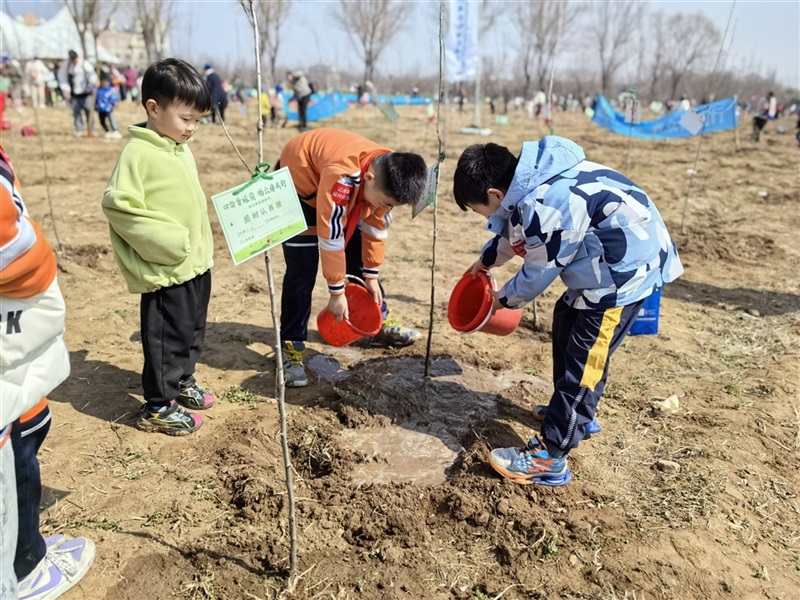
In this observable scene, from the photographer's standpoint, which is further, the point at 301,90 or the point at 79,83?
the point at 301,90

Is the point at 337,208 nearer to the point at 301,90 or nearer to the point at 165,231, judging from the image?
the point at 165,231

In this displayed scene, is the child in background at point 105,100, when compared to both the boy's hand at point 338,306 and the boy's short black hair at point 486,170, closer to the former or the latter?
the boy's hand at point 338,306

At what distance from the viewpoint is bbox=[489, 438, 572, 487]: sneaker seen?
98.8 inches

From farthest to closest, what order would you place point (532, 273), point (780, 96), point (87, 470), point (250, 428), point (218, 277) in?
point (780, 96) → point (218, 277) → point (250, 428) → point (87, 470) → point (532, 273)

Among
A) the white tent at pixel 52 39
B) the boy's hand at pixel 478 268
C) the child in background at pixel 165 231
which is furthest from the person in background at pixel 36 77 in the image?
the white tent at pixel 52 39

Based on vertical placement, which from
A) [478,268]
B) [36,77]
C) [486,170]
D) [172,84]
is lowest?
[478,268]

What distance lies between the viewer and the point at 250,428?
288 cm

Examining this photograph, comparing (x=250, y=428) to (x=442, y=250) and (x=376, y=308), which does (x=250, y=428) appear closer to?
(x=376, y=308)

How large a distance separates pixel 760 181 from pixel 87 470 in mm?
11268

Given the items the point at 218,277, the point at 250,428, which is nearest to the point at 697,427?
the point at 250,428

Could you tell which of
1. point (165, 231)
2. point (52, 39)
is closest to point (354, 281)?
point (165, 231)

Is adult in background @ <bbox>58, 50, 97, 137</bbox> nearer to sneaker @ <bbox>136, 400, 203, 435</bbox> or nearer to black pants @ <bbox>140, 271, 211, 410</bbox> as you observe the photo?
black pants @ <bbox>140, 271, 211, 410</bbox>

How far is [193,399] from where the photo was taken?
121 inches

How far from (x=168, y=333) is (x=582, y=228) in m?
1.94
